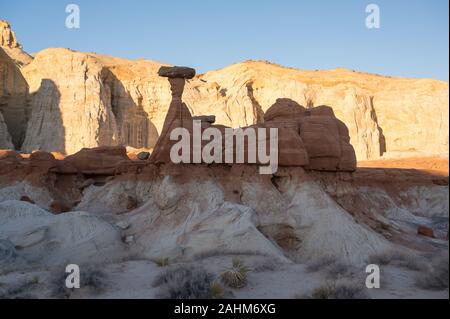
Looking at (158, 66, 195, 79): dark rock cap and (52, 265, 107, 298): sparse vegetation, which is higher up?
(158, 66, 195, 79): dark rock cap

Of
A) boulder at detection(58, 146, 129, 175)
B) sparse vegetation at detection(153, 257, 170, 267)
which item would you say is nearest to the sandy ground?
sparse vegetation at detection(153, 257, 170, 267)

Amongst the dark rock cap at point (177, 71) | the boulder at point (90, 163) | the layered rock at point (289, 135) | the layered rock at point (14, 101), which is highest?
the layered rock at point (14, 101)

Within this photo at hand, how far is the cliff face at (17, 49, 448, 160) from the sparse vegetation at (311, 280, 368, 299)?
37203 millimetres

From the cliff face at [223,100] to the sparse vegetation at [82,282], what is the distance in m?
34.5

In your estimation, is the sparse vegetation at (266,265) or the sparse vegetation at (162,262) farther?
the sparse vegetation at (162,262)

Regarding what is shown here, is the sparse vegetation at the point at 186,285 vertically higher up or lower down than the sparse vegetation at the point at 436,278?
lower down

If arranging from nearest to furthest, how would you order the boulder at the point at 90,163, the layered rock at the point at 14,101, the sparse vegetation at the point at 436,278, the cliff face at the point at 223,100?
1. the sparse vegetation at the point at 436,278
2. the boulder at the point at 90,163
3. the layered rock at the point at 14,101
4. the cliff face at the point at 223,100

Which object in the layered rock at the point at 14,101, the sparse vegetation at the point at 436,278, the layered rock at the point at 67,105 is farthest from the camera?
the layered rock at the point at 67,105

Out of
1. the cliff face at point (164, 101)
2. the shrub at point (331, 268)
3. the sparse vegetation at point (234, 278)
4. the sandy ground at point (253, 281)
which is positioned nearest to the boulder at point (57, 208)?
the sandy ground at point (253, 281)

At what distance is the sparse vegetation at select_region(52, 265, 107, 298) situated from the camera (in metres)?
8.03

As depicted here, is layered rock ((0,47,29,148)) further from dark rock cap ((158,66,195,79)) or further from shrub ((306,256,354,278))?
shrub ((306,256,354,278))

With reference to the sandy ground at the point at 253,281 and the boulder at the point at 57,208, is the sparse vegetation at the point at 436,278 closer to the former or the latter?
the sandy ground at the point at 253,281

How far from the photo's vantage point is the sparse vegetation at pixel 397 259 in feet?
31.4
